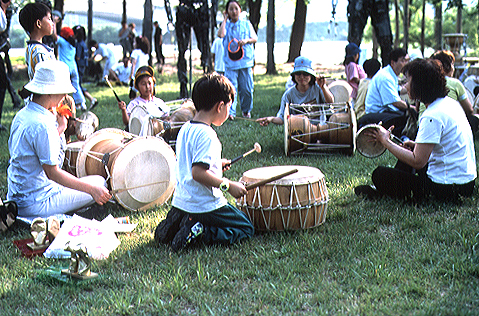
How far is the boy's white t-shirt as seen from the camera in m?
3.37

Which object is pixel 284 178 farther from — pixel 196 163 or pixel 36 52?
pixel 36 52

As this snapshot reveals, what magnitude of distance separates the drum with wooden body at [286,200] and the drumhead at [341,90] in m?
5.45

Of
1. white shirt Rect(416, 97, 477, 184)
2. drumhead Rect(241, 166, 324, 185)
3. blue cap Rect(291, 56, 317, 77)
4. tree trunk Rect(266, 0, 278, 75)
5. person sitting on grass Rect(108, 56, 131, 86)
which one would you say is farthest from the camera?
tree trunk Rect(266, 0, 278, 75)

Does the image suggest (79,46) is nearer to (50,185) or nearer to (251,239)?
(50,185)

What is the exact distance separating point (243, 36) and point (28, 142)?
18.4 feet

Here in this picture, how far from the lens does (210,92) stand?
136 inches

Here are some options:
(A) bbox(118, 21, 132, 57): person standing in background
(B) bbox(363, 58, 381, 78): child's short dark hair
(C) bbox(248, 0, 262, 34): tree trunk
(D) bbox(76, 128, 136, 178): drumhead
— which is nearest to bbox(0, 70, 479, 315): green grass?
(D) bbox(76, 128, 136, 178): drumhead

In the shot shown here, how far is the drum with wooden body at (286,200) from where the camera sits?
3705 mm

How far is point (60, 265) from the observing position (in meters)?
3.47

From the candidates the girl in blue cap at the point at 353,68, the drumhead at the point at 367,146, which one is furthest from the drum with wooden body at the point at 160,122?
the girl in blue cap at the point at 353,68

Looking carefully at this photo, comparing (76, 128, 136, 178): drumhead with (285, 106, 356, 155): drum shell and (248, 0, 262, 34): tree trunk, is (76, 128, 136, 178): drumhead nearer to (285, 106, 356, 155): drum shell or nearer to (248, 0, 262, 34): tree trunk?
(285, 106, 356, 155): drum shell

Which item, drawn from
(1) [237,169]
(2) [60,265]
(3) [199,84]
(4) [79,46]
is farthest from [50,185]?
(4) [79,46]

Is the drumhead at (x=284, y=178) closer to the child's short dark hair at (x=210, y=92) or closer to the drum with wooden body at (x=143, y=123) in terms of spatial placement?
the child's short dark hair at (x=210, y=92)

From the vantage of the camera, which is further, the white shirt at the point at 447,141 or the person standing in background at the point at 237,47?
the person standing in background at the point at 237,47
